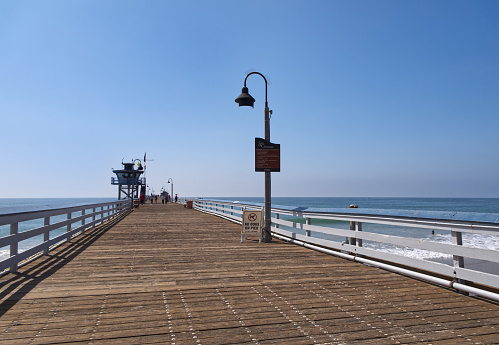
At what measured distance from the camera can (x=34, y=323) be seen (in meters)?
3.71

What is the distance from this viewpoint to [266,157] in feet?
33.0

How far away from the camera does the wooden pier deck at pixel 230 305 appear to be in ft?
11.3

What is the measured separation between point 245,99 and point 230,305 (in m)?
6.73

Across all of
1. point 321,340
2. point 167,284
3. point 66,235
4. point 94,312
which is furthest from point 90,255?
point 321,340

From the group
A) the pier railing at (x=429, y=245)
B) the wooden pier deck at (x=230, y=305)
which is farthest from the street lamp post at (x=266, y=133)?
the wooden pier deck at (x=230, y=305)

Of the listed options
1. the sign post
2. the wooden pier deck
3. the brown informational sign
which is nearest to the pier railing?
the wooden pier deck

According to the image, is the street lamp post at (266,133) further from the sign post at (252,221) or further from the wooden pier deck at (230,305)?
the wooden pier deck at (230,305)

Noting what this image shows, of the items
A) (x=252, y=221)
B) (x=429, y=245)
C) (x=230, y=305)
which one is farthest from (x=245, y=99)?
(x=230, y=305)

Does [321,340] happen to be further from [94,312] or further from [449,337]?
[94,312]

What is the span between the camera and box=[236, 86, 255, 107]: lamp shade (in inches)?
393

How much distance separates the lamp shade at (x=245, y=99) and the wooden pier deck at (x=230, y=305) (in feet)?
15.4

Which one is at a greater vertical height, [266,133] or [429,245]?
[266,133]

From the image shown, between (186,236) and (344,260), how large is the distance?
241 inches

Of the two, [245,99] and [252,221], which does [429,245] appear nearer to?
[252,221]
